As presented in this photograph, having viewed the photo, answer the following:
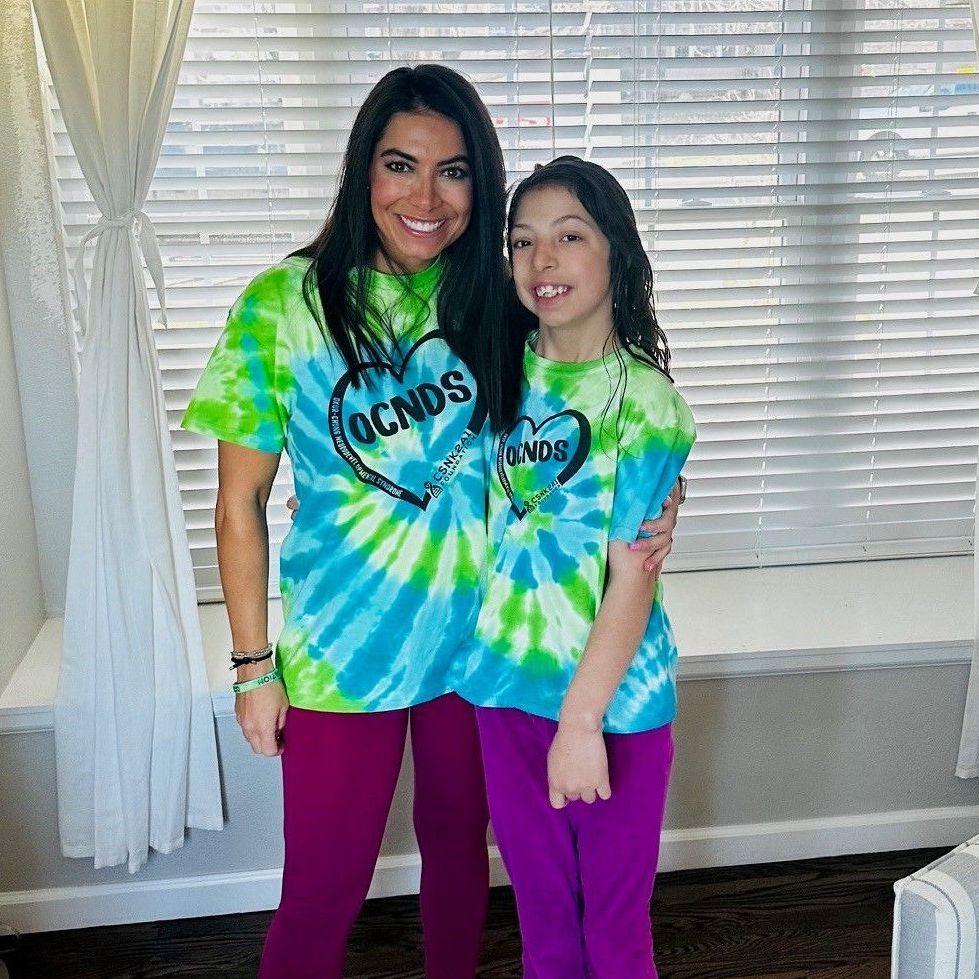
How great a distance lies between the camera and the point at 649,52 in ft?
7.45

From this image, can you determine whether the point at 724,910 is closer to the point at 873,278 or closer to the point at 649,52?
the point at 873,278

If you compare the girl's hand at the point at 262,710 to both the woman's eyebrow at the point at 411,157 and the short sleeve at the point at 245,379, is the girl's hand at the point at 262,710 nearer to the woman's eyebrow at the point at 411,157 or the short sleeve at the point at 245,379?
the short sleeve at the point at 245,379

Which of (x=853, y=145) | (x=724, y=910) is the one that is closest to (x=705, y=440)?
(x=853, y=145)

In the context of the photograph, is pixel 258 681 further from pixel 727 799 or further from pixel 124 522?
pixel 727 799

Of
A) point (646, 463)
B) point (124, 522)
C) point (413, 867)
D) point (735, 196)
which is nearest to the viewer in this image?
point (646, 463)

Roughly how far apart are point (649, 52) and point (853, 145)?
454 mm

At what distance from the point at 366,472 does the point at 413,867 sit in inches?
41.6

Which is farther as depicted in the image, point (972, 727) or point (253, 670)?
point (972, 727)

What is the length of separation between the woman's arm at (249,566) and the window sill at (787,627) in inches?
21.0

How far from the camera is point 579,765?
1.41 meters

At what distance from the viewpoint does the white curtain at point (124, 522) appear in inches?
70.6

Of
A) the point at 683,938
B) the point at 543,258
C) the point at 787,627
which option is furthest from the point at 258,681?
the point at 787,627

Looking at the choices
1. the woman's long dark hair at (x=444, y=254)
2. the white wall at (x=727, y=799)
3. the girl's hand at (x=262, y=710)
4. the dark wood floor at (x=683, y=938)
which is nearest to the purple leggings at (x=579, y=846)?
the girl's hand at (x=262, y=710)

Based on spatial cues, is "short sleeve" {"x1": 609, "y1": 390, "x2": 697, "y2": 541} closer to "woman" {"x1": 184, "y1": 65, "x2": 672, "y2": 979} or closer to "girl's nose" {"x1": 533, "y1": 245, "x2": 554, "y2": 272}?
"woman" {"x1": 184, "y1": 65, "x2": 672, "y2": 979}
